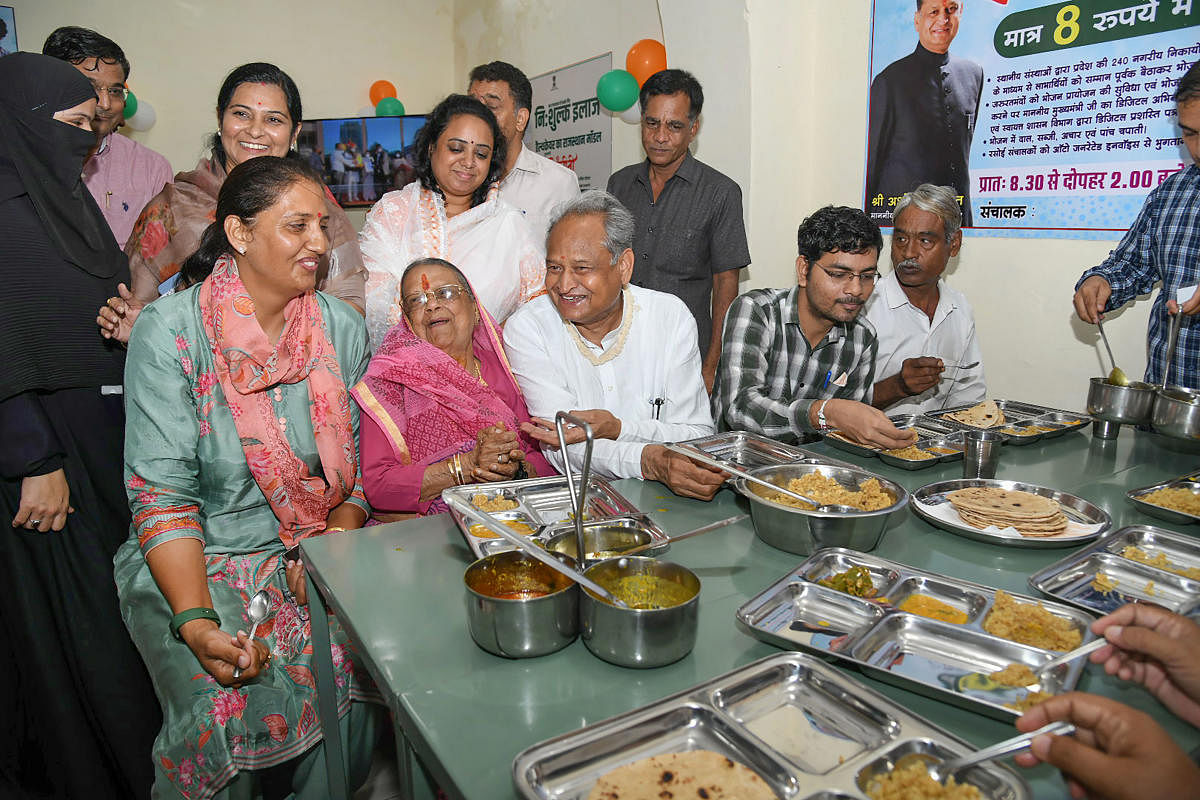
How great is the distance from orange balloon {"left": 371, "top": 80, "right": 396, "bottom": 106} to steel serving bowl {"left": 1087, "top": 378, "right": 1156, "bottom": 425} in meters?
6.84

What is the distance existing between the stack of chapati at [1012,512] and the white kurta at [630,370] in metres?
1.00

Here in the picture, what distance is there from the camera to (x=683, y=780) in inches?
41.6

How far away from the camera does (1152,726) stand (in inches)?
37.4

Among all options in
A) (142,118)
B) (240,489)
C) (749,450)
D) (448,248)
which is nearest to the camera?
(240,489)

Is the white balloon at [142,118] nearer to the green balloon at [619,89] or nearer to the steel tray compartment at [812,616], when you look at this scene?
the green balloon at [619,89]

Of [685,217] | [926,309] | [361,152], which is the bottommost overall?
[926,309]

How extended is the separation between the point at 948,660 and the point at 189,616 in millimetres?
1763

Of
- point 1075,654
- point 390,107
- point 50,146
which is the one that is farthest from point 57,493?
point 390,107

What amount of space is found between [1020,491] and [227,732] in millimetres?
2208

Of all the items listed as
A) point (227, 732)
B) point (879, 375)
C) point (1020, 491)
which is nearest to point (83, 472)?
point (227, 732)

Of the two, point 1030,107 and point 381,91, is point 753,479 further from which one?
point 381,91

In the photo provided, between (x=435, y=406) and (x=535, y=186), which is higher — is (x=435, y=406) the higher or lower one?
the lower one

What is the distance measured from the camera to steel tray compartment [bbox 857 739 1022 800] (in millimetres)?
971

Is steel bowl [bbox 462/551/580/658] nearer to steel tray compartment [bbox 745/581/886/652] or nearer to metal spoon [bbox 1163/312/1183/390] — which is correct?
steel tray compartment [bbox 745/581/886/652]
